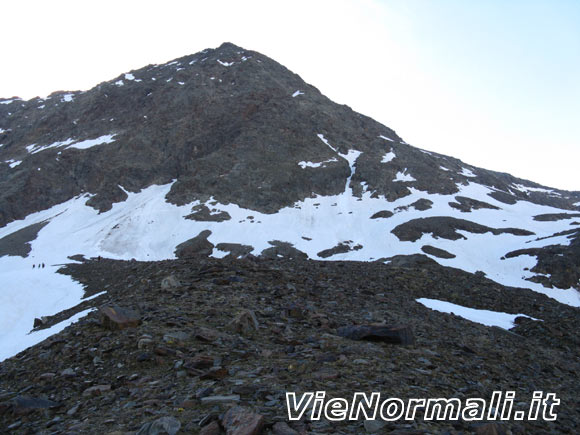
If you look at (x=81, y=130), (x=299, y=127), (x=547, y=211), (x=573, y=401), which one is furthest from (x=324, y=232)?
(x=81, y=130)

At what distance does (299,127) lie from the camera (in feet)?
325

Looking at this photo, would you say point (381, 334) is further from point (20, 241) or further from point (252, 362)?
point (20, 241)

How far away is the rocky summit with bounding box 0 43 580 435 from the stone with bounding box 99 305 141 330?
55 mm

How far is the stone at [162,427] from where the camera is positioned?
502 cm

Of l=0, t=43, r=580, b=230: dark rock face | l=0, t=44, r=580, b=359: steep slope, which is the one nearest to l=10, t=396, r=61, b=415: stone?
l=0, t=44, r=580, b=359: steep slope

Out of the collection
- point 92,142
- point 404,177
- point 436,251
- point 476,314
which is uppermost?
point 92,142

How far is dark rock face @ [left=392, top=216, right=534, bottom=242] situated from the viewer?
6386cm

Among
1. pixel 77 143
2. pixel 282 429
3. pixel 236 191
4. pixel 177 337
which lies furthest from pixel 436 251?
pixel 77 143

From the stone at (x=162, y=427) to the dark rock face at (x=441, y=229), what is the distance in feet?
200

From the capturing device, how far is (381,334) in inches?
389

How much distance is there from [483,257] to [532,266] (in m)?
→ 7.08

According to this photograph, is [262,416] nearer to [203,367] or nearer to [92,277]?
[203,367]

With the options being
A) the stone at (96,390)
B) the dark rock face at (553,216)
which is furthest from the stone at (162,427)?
the dark rock face at (553,216)

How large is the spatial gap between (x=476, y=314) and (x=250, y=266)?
10080mm
